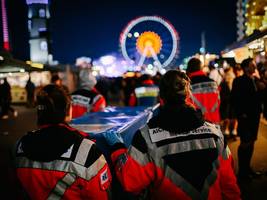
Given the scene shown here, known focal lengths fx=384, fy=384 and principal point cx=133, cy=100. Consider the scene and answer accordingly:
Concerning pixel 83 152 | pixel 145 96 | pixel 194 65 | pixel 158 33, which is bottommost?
pixel 83 152

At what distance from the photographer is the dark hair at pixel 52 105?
244cm

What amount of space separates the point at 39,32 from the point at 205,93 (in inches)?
2512

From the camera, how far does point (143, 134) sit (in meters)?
2.33

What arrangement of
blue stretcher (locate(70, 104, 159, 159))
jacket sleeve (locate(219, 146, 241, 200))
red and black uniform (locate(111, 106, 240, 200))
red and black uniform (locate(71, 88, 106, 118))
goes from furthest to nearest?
1. red and black uniform (locate(71, 88, 106, 118))
2. blue stretcher (locate(70, 104, 159, 159))
3. jacket sleeve (locate(219, 146, 241, 200))
4. red and black uniform (locate(111, 106, 240, 200))

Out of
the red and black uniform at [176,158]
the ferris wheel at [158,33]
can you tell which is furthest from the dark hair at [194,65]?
the ferris wheel at [158,33]

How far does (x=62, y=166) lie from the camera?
235 cm

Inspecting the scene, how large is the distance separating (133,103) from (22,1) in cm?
4166

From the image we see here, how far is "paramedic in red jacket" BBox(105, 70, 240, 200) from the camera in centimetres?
230

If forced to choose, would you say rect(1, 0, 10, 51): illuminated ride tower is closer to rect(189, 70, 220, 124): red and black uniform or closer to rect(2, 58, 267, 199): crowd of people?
rect(189, 70, 220, 124): red and black uniform

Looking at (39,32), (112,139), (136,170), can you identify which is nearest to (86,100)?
(112,139)

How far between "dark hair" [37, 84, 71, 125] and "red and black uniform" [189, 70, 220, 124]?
3.87 m

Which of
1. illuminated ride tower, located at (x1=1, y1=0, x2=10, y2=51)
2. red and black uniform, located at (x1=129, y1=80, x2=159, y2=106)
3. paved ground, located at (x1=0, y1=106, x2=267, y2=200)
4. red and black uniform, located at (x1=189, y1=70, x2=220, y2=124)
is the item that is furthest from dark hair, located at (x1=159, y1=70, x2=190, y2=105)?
illuminated ride tower, located at (x1=1, y1=0, x2=10, y2=51)

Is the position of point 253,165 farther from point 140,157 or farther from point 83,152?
point 83,152

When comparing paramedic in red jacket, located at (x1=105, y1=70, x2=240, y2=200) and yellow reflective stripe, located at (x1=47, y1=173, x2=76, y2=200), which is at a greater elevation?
paramedic in red jacket, located at (x1=105, y1=70, x2=240, y2=200)
